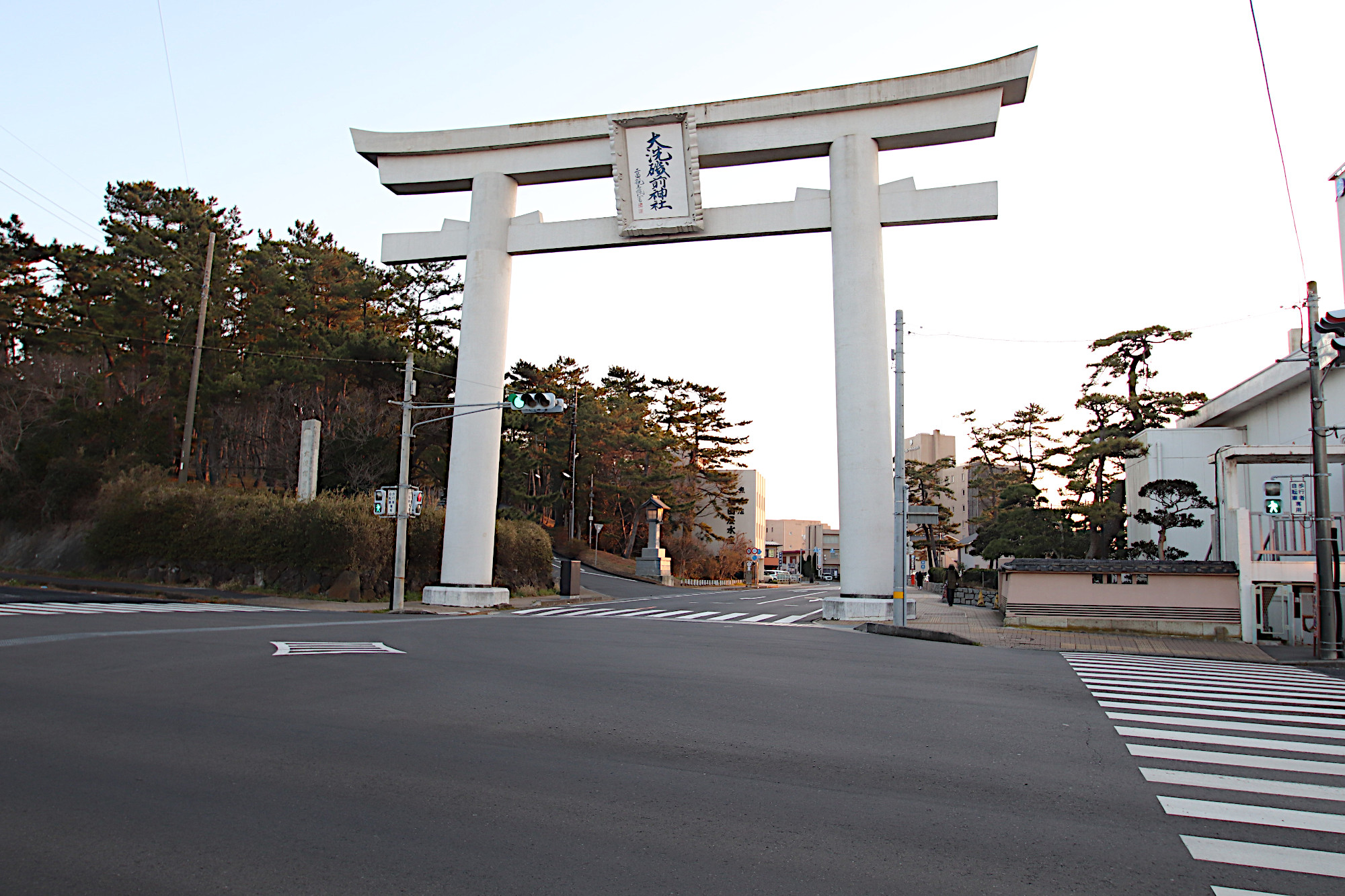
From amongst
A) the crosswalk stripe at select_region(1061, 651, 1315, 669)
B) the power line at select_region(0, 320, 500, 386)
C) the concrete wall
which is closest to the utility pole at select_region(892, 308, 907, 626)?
the concrete wall

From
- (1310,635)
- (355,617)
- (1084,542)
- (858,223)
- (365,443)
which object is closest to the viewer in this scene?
(1310,635)

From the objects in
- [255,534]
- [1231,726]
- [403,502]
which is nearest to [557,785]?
[1231,726]

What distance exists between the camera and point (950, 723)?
24.7 feet

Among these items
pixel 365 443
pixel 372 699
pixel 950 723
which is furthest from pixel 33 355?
pixel 950 723

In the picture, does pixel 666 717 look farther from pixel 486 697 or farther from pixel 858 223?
pixel 858 223

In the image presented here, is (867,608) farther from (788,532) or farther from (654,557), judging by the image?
(788,532)

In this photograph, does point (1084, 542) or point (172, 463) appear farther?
point (172, 463)

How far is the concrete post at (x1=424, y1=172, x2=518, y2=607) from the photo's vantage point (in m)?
25.0

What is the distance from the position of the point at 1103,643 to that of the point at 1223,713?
33.0 ft

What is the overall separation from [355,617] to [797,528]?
158827 millimetres

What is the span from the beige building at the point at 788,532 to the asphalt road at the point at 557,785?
164302 mm

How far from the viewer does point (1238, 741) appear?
7.17 meters

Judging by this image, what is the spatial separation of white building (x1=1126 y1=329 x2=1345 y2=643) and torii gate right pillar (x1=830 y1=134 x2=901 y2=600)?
7.80 metres

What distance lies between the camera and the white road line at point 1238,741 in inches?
272
